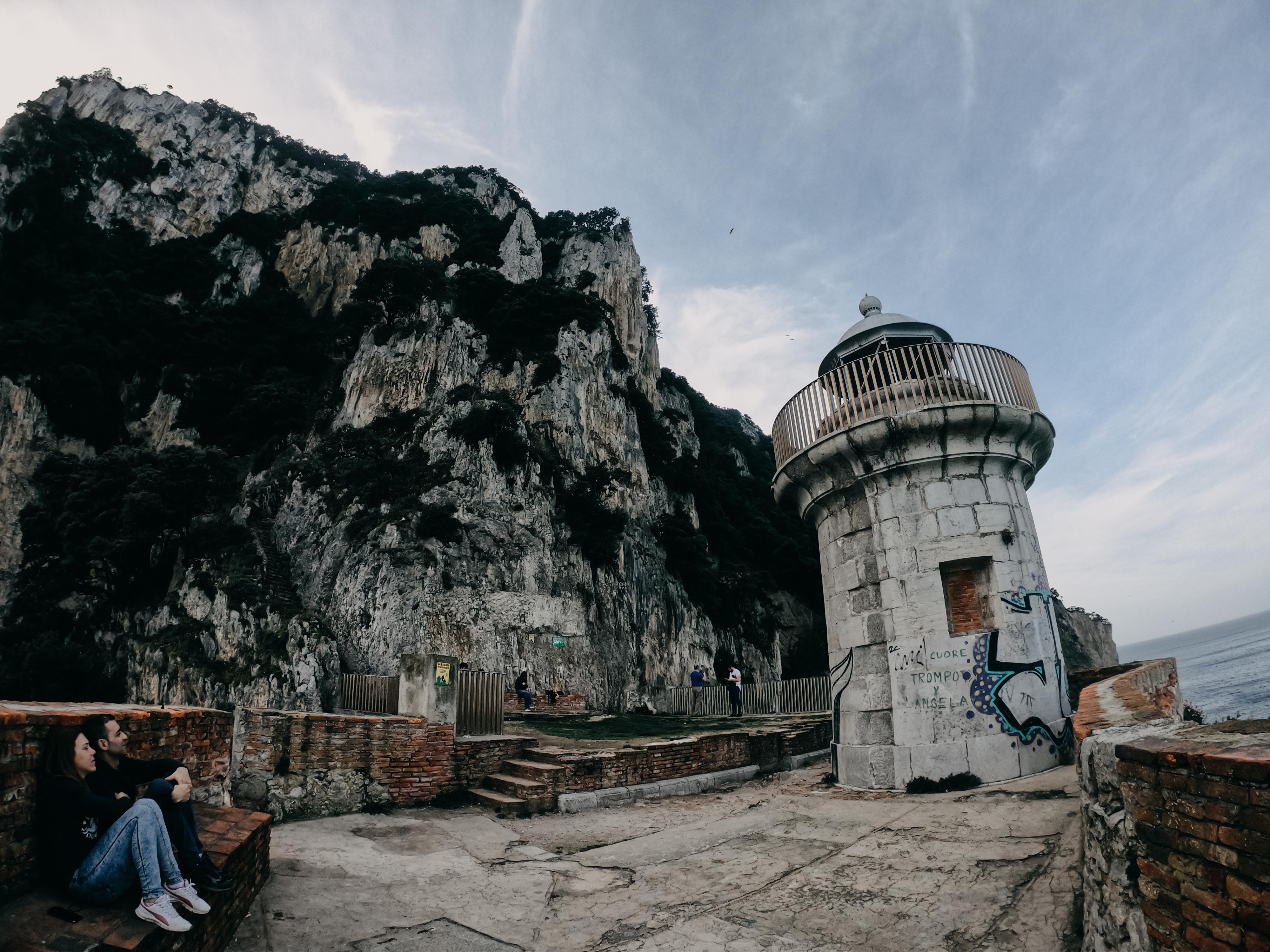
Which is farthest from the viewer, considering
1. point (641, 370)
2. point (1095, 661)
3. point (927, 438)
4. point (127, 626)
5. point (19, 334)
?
point (1095, 661)

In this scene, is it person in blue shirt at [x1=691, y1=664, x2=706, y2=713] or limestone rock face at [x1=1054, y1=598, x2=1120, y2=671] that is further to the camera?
limestone rock face at [x1=1054, y1=598, x2=1120, y2=671]

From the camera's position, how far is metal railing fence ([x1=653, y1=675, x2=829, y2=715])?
19484 millimetres

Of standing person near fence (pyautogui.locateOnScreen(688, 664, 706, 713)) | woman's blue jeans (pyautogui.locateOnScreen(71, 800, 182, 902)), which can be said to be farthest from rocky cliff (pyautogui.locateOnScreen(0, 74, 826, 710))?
woman's blue jeans (pyautogui.locateOnScreen(71, 800, 182, 902))

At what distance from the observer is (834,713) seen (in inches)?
384

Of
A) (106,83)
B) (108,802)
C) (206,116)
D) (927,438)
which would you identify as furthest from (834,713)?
(106,83)

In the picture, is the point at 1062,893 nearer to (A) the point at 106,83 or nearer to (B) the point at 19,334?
(B) the point at 19,334

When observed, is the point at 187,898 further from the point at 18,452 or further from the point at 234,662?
the point at 18,452

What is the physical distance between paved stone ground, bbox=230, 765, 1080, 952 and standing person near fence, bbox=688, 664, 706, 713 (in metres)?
16.1

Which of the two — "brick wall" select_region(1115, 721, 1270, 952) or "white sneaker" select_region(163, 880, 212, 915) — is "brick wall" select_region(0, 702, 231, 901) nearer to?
"white sneaker" select_region(163, 880, 212, 915)

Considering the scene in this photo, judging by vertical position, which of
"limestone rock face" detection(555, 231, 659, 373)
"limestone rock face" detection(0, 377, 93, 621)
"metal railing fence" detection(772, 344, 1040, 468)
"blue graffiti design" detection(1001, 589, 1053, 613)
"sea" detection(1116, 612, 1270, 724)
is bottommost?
"sea" detection(1116, 612, 1270, 724)

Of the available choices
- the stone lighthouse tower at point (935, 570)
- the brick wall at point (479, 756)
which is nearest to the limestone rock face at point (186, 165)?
the brick wall at point (479, 756)

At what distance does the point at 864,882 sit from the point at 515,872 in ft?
10.3

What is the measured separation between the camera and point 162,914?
305 centimetres

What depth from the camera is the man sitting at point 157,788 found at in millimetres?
3562
